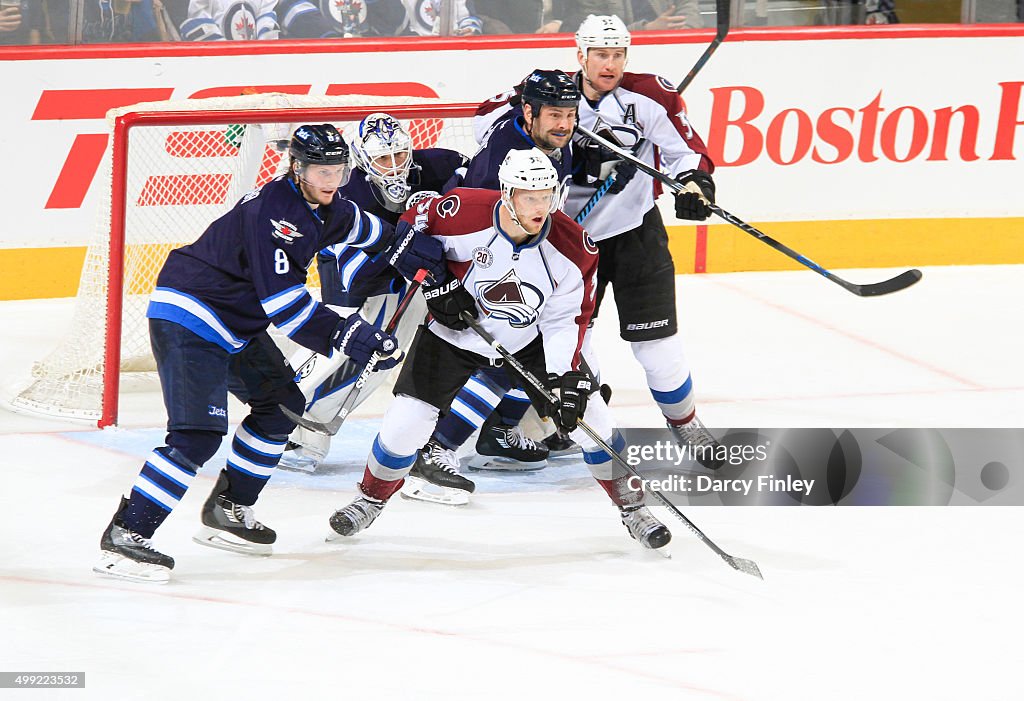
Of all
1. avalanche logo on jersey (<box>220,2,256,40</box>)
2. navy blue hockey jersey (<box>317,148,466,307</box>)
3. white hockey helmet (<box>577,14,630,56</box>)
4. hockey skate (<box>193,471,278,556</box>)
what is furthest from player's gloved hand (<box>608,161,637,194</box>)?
avalanche logo on jersey (<box>220,2,256,40</box>)

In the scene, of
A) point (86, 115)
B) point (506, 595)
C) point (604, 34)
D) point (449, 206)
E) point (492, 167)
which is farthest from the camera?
point (86, 115)

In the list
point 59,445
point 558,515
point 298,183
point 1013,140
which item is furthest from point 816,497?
point 1013,140

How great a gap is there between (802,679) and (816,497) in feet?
3.86

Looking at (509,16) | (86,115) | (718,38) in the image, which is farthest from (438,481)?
(509,16)

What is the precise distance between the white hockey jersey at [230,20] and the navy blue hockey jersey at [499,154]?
2.34 meters

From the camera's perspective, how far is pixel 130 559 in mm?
3088

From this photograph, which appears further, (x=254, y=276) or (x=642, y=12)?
(x=642, y=12)

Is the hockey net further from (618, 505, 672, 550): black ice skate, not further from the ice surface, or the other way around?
(618, 505, 672, 550): black ice skate

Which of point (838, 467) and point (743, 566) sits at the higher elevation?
point (743, 566)

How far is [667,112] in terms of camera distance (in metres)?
3.96

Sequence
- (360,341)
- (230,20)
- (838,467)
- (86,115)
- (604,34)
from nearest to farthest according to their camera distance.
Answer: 1. (360,341)
2. (604,34)
3. (838,467)
4. (86,115)
5. (230,20)

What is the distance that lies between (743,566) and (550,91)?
1.25 m

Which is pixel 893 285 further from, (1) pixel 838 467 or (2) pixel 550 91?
(2) pixel 550 91

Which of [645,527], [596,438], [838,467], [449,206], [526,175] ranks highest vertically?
[526,175]
